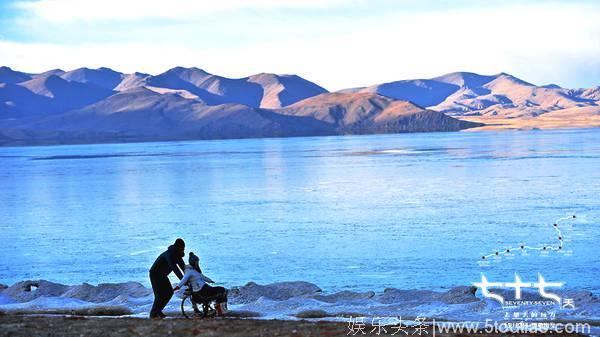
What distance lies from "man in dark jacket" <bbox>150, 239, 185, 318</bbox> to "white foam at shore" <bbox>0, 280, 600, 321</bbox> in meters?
1.46

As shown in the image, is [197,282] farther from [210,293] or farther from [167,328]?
[167,328]

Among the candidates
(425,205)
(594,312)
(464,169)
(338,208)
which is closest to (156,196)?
(338,208)

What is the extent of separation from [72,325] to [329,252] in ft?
42.3

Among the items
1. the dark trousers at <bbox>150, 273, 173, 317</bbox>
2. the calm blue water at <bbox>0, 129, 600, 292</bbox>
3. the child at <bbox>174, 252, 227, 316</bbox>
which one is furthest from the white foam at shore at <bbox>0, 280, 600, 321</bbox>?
the calm blue water at <bbox>0, 129, 600, 292</bbox>

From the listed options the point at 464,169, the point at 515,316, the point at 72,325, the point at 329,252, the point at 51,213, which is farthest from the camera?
the point at 464,169

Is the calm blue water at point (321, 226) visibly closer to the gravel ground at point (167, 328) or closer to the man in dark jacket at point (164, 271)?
the man in dark jacket at point (164, 271)

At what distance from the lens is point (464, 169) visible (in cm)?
6044

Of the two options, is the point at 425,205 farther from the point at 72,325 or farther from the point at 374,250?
the point at 72,325

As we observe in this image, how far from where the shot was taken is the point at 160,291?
1457 centimetres

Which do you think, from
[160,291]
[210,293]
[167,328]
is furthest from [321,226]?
[167,328]

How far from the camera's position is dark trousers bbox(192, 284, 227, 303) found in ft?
46.2

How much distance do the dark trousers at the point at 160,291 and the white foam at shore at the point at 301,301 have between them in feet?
4.60

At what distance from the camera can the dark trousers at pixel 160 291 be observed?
1448 centimetres

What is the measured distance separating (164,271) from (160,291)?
378 mm
